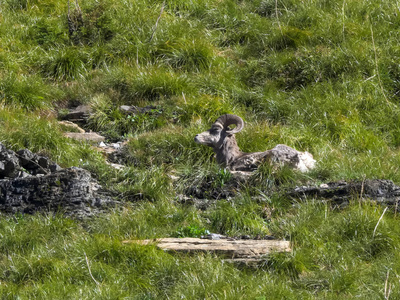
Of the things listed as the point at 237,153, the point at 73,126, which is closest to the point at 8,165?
the point at 73,126

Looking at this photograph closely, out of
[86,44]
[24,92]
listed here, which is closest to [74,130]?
[24,92]

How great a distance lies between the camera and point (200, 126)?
10852 mm

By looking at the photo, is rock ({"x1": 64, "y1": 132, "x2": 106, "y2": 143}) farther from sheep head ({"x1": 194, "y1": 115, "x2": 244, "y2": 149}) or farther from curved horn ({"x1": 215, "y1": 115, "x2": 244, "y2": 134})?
curved horn ({"x1": 215, "y1": 115, "x2": 244, "y2": 134})

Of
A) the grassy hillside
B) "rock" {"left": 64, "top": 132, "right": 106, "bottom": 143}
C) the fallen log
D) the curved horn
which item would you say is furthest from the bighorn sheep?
the fallen log

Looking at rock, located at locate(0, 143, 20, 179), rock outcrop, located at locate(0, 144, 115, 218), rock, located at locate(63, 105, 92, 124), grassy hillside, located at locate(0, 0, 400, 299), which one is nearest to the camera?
grassy hillside, located at locate(0, 0, 400, 299)

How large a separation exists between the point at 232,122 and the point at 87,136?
2.69 m

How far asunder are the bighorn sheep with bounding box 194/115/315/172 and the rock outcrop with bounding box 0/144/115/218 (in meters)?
1.91

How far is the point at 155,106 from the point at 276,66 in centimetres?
270

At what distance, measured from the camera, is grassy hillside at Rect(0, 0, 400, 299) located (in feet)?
22.1

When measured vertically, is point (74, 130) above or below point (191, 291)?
below

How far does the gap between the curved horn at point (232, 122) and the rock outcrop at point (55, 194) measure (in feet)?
7.22

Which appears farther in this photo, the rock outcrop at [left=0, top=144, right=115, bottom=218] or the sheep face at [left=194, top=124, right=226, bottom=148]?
the sheep face at [left=194, top=124, right=226, bottom=148]

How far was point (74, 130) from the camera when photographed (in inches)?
451

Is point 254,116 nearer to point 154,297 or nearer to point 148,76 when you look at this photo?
point 148,76
